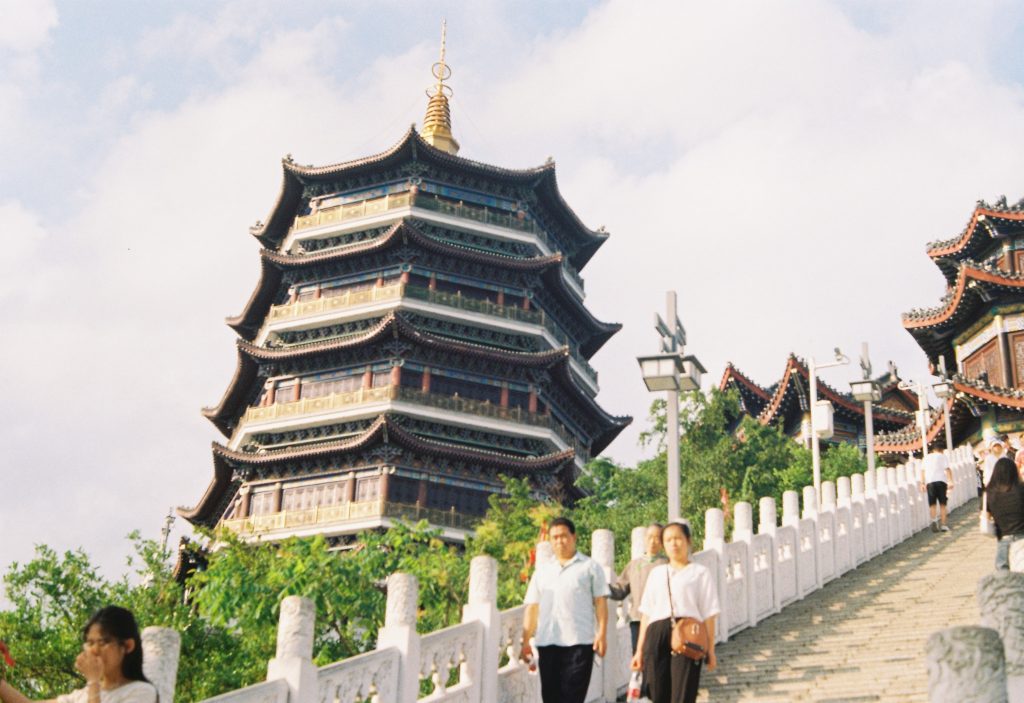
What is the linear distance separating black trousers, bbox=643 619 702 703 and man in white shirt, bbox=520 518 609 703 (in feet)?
0.99

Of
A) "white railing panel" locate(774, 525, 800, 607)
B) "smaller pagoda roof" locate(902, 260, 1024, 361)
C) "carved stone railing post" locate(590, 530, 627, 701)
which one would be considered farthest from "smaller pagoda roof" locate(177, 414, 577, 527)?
"carved stone railing post" locate(590, 530, 627, 701)

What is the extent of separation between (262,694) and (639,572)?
3099 mm

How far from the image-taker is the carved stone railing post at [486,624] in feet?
31.2

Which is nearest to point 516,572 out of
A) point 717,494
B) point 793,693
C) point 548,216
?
point 717,494

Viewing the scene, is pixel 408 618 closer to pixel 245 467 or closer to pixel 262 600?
pixel 262 600

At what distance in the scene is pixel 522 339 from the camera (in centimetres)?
4166

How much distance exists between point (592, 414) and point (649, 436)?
533 inches

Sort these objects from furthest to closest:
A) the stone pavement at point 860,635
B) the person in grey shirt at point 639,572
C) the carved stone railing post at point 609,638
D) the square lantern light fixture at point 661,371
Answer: the square lantern light fixture at point 661,371, the carved stone railing post at point 609,638, the stone pavement at point 860,635, the person in grey shirt at point 639,572

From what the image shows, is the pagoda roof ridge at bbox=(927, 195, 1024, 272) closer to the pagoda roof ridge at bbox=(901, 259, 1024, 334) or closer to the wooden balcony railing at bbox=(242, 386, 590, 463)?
the pagoda roof ridge at bbox=(901, 259, 1024, 334)

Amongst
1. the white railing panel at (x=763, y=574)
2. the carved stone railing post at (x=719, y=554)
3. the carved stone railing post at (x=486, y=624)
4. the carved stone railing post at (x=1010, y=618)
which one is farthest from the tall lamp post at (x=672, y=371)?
the carved stone railing post at (x=1010, y=618)

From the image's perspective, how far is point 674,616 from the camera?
26.3 feet

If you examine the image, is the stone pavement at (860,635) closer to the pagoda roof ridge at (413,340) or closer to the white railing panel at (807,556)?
the white railing panel at (807,556)

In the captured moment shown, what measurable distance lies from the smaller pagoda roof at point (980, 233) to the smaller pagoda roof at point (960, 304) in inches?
19.3

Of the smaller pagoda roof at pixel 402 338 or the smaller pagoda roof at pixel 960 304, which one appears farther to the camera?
the smaller pagoda roof at pixel 402 338
